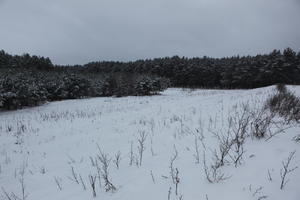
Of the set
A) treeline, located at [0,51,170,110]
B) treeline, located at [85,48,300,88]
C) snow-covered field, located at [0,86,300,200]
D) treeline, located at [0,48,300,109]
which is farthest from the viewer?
treeline, located at [85,48,300,88]

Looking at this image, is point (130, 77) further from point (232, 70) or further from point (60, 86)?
point (232, 70)

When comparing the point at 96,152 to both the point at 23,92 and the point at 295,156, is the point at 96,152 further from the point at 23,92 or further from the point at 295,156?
the point at 23,92

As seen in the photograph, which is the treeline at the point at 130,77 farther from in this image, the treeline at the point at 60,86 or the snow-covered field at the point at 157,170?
the snow-covered field at the point at 157,170

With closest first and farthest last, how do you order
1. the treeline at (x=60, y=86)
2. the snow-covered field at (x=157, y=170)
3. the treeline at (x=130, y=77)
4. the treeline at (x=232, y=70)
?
the snow-covered field at (x=157, y=170) → the treeline at (x=60, y=86) → the treeline at (x=130, y=77) → the treeline at (x=232, y=70)

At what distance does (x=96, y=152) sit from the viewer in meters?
5.87

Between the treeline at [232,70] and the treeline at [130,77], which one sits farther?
the treeline at [232,70]

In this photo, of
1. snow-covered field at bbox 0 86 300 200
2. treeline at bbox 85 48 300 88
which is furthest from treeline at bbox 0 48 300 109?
snow-covered field at bbox 0 86 300 200

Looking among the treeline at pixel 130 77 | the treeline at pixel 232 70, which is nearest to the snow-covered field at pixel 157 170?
the treeline at pixel 130 77

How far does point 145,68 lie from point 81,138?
68.6m

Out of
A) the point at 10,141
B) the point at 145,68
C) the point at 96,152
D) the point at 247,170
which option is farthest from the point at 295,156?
the point at 145,68

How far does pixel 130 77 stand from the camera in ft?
137

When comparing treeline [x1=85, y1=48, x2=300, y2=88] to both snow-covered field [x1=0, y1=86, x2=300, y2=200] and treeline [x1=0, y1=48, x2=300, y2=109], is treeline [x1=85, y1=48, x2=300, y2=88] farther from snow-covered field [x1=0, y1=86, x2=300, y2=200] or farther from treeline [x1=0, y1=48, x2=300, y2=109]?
snow-covered field [x1=0, y1=86, x2=300, y2=200]

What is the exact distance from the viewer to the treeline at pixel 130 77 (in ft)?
88.6

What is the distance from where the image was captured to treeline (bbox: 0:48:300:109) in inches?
1064
